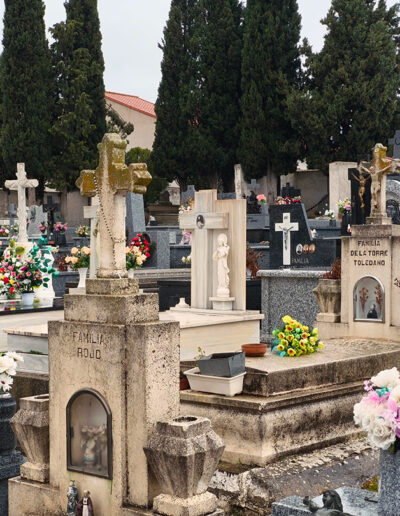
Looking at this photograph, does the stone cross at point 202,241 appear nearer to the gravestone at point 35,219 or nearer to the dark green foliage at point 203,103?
the gravestone at point 35,219

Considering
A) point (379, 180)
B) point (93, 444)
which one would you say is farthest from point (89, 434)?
point (379, 180)

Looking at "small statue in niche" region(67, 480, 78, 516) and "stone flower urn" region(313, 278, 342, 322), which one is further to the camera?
"stone flower urn" region(313, 278, 342, 322)

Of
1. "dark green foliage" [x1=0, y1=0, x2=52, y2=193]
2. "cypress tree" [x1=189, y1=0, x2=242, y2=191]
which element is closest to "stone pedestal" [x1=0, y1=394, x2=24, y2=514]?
"dark green foliage" [x1=0, y1=0, x2=52, y2=193]

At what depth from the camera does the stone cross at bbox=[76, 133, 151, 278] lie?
200 inches

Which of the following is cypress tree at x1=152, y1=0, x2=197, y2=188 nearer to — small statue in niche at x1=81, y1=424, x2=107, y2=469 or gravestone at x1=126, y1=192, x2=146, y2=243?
gravestone at x1=126, y1=192, x2=146, y2=243

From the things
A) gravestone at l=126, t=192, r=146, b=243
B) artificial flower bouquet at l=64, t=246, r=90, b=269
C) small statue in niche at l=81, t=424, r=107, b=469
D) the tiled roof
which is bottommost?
small statue in niche at l=81, t=424, r=107, b=469

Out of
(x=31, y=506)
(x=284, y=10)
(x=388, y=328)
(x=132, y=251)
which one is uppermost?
(x=284, y=10)

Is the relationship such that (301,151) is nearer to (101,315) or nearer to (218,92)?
(218,92)

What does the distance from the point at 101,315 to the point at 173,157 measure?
108 feet

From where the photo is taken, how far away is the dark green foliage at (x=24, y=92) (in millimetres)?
36125

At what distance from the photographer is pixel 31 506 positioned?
524cm

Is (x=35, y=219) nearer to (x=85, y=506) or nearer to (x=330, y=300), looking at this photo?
(x=330, y=300)

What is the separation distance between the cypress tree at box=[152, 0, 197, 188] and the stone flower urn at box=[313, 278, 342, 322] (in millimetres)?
28215

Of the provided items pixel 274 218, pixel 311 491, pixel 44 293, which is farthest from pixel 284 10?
A: pixel 311 491
